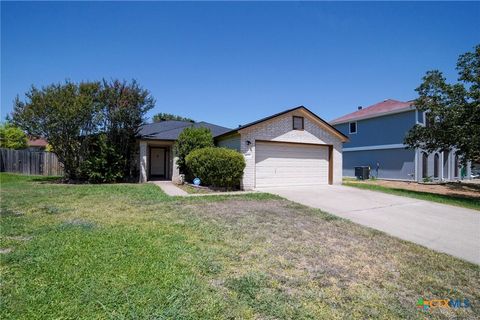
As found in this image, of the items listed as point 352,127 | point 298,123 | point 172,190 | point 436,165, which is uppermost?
point 352,127

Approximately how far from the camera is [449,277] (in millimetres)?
3844

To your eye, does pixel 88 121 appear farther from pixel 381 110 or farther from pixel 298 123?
pixel 381 110

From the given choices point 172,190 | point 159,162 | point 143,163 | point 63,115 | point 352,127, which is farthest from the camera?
point 352,127

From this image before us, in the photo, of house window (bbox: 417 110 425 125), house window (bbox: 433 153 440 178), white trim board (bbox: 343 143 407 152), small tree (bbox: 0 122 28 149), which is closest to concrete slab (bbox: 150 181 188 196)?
white trim board (bbox: 343 143 407 152)

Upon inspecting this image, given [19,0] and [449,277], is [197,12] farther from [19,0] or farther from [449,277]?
[449,277]

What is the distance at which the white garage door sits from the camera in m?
12.9

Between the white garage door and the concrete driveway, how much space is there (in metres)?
2.46

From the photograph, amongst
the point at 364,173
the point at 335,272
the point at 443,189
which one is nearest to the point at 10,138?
the point at 364,173

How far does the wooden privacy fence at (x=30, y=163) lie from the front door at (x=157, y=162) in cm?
662

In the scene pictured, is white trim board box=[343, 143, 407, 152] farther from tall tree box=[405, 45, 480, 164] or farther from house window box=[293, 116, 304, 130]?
house window box=[293, 116, 304, 130]

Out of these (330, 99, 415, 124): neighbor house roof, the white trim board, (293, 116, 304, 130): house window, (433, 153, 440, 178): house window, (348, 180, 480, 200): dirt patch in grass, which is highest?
(330, 99, 415, 124): neighbor house roof

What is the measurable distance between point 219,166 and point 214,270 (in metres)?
8.02

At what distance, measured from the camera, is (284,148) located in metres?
13.6

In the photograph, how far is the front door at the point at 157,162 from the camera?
1856 cm
